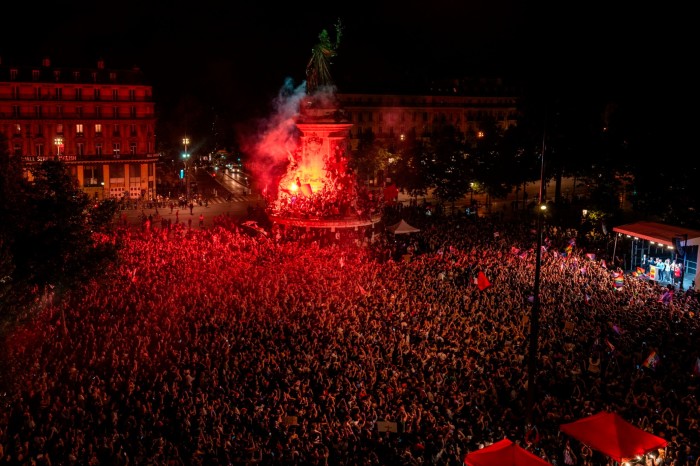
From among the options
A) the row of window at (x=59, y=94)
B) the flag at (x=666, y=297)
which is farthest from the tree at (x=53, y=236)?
the row of window at (x=59, y=94)

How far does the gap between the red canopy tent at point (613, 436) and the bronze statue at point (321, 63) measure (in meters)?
30.1

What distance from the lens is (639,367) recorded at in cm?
1708

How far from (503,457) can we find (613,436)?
2.38 metres

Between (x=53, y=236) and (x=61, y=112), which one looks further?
(x=61, y=112)

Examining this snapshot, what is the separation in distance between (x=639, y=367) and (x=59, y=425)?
13484mm

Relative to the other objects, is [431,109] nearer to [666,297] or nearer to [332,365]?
[666,297]

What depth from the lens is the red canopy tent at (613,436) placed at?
12.9 m

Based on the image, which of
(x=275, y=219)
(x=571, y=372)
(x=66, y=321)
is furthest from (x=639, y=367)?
(x=275, y=219)

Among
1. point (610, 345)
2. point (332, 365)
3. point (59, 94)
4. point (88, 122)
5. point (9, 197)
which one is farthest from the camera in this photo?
point (88, 122)

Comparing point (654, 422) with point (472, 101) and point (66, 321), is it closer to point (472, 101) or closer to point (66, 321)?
point (66, 321)

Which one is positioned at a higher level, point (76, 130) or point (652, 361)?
point (76, 130)

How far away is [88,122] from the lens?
63125mm

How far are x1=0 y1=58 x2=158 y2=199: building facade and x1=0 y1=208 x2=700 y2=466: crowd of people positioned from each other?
40428 millimetres

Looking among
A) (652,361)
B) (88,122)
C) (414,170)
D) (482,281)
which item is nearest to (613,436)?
(652,361)
